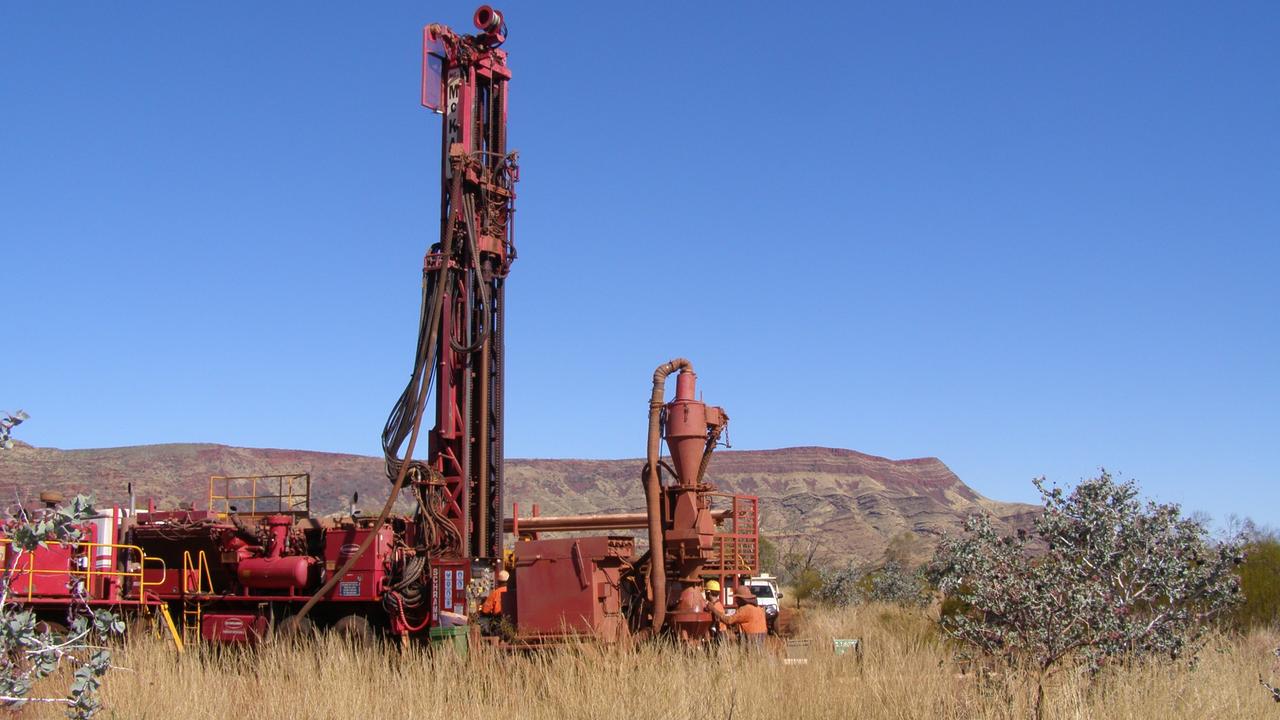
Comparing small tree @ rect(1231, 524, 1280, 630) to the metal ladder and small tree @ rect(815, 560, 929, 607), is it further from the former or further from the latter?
the metal ladder

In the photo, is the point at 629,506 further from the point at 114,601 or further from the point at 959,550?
the point at 959,550

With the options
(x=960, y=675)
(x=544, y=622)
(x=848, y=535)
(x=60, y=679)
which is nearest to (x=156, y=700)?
(x=60, y=679)

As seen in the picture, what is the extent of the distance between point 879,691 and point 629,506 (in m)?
89.1

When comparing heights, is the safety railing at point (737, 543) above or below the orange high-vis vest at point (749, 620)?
above

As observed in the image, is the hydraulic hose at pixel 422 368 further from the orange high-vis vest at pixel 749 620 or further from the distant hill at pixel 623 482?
the distant hill at pixel 623 482

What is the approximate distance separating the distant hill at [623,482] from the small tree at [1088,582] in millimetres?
59925

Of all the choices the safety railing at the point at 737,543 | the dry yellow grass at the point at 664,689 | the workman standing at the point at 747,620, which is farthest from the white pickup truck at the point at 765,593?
the dry yellow grass at the point at 664,689

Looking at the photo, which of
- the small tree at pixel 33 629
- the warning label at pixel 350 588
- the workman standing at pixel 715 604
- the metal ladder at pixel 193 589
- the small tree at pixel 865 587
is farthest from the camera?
the small tree at pixel 865 587

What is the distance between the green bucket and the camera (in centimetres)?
1620

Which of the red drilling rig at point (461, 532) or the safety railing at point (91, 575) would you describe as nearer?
the red drilling rig at point (461, 532)

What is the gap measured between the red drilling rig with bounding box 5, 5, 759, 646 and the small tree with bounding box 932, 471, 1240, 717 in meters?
6.72

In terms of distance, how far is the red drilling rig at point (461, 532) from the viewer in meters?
17.8

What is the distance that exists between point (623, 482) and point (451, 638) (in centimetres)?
9579

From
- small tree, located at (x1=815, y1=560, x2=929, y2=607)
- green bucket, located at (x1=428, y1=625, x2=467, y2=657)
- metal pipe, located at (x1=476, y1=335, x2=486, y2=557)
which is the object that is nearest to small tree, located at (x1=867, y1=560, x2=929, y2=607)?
small tree, located at (x1=815, y1=560, x2=929, y2=607)
